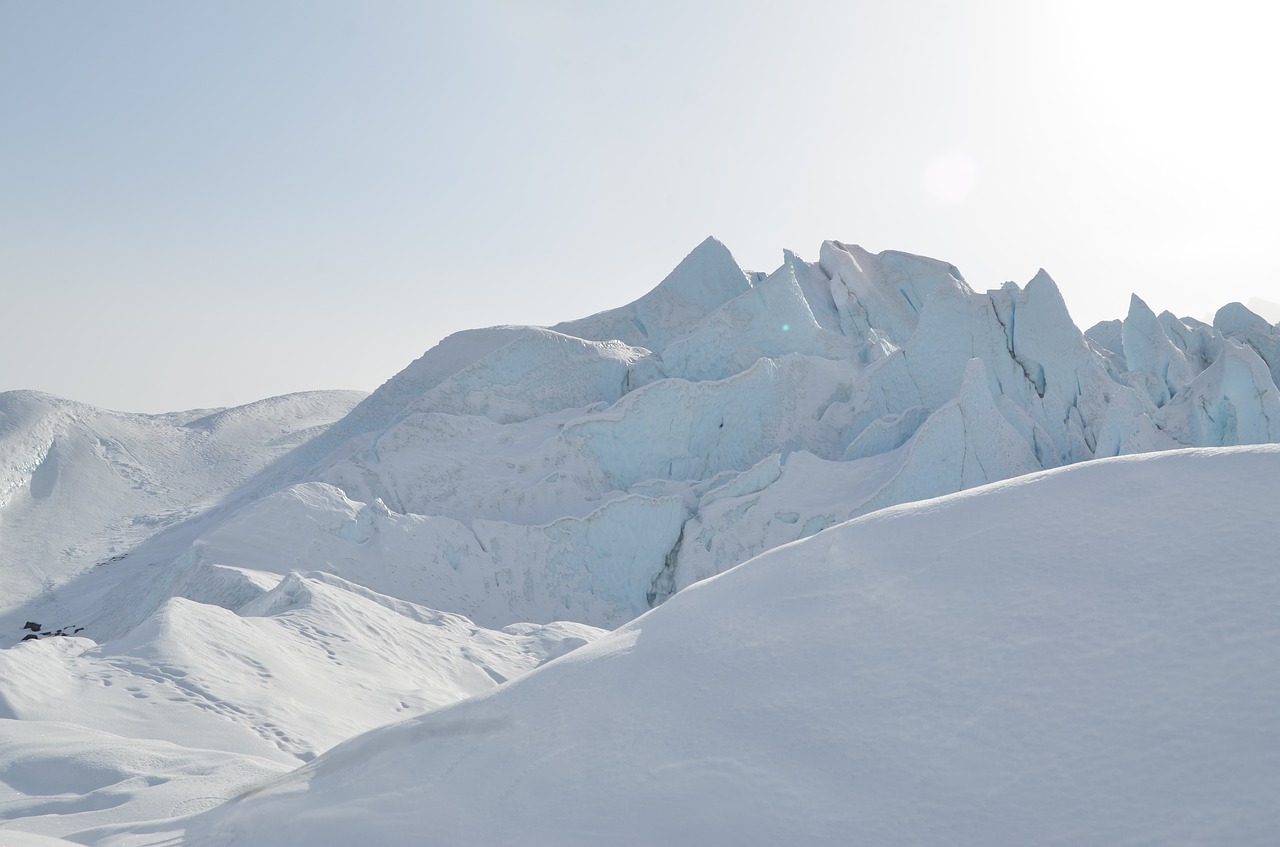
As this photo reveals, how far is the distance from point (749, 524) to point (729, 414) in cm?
414

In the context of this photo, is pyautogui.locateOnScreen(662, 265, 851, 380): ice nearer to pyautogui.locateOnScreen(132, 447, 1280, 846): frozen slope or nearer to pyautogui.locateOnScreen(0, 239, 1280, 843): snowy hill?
pyautogui.locateOnScreen(0, 239, 1280, 843): snowy hill

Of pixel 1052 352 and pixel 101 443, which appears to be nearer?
pixel 1052 352

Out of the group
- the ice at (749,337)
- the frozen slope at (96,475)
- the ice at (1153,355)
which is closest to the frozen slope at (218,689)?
the frozen slope at (96,475)

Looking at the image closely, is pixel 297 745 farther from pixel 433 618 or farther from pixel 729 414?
pixel 729 414

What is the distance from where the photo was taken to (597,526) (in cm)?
1728

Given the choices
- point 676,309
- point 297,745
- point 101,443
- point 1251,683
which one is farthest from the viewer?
point 676,309

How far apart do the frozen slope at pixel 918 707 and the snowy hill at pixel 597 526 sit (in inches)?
1.0

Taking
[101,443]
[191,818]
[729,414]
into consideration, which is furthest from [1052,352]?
[101,443]

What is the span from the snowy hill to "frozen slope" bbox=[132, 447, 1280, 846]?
0.08 ft

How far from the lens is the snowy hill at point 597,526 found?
3.77m

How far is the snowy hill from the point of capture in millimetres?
3770

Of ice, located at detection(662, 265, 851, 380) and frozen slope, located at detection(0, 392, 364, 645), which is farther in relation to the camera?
ice, located at detection(662, 265, 851, 380)

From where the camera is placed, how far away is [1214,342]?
2962 centimetres

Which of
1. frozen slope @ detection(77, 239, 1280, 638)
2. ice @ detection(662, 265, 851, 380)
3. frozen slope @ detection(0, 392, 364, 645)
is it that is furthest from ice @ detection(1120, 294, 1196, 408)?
frozen slope @ detection(0, 392, 364, 645)
